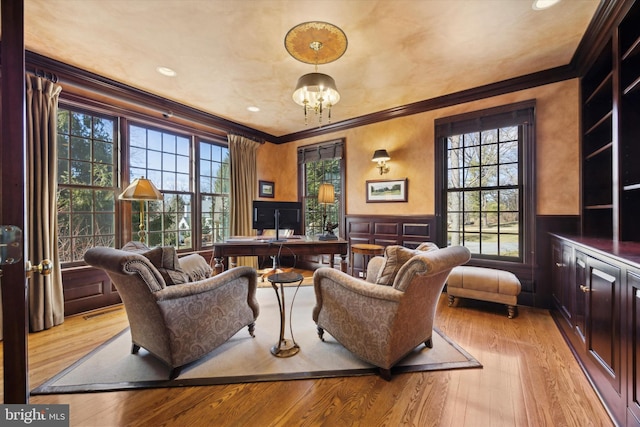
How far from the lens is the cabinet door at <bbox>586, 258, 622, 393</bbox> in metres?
1.46

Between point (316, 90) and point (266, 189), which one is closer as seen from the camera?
point (316, 90)

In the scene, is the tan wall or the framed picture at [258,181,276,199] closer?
the tan wall

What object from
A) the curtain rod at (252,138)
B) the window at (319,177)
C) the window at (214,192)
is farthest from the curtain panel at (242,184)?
the window at (319,177)

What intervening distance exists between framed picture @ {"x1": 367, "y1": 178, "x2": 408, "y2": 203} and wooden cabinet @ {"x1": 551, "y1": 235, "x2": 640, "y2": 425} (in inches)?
84.0

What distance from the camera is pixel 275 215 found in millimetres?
3197

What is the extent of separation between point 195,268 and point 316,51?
2.30 m

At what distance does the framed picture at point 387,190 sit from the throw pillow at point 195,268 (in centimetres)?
288

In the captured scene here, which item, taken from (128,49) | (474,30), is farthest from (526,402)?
(128,49)

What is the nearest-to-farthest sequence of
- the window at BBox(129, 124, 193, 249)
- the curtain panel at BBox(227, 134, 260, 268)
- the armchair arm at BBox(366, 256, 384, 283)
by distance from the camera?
the armchair arm at BBox(366, 256, 384, 283) → the window at BBox(129, 124, 193, 249) → the curtain panel at BBox(227, 134, 260, 268)

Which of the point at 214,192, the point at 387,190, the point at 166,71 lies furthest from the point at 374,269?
the point at 214,192

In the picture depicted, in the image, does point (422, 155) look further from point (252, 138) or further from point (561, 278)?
point (252, 138)

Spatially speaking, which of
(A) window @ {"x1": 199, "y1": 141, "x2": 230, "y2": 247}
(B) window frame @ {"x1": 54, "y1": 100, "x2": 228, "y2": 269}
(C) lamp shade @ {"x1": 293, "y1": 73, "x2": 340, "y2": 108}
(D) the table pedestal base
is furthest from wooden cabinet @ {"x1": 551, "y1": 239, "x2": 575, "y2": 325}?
(B) window frame @ {"x1": 54, "y1": 100, "x2": 228, "y2": 269}

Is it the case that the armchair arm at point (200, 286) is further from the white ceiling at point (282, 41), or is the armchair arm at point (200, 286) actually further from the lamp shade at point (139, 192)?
the white ceiling at point (282, 41)

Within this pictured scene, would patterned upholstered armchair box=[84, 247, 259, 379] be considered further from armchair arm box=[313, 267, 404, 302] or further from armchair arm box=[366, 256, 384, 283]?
armchair arm box=[366, 256, 384, 283]
